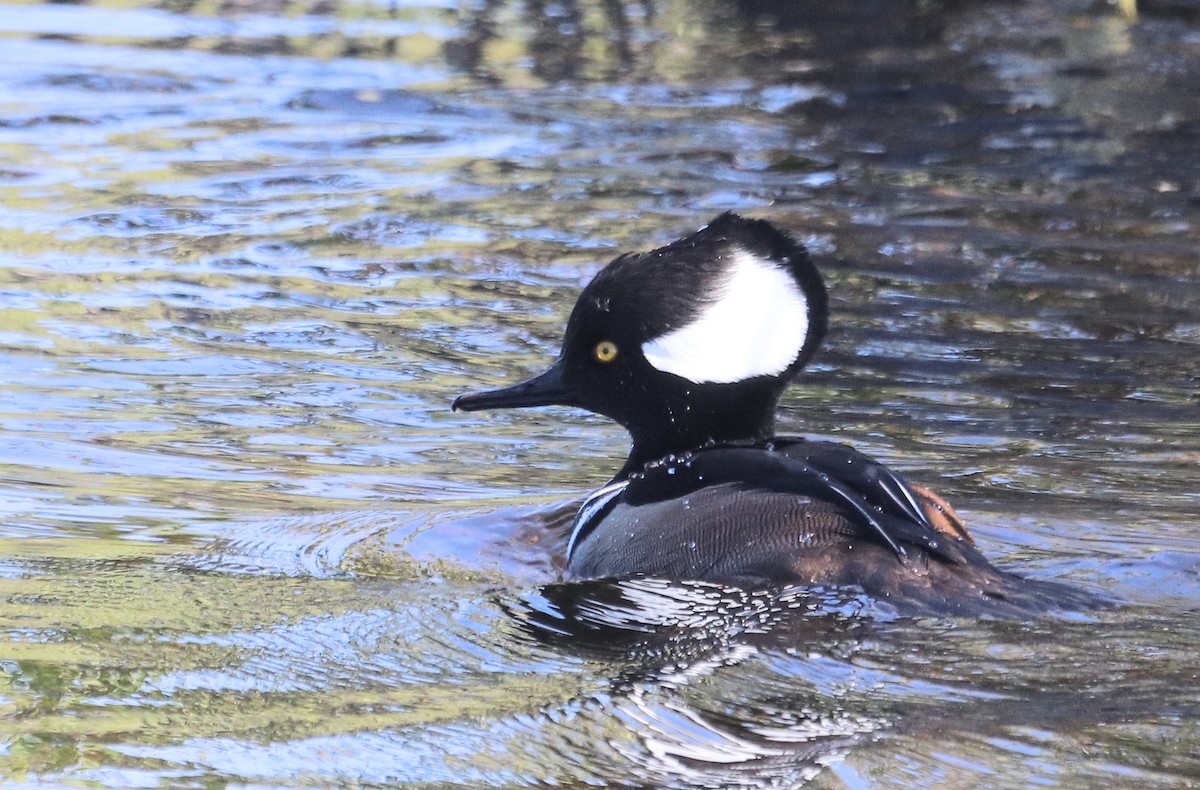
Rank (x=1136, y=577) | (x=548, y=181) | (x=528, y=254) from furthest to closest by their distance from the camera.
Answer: (x=548, y=181) → (x=528, y=254) → (x=1136, y=577)

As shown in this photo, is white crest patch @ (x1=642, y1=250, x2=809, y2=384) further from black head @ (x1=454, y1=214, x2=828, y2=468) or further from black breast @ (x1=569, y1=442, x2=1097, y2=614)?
black breast @ (x1=569, y1=442, x2=1097, y2=614)

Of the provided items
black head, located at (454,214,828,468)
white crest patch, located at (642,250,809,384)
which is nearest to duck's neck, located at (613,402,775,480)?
black head, located at (454,214,828,468)

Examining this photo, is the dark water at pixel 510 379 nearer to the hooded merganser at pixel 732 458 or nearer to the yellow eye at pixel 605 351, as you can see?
the hooded merganser at pixel 732 458

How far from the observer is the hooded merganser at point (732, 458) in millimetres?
4629

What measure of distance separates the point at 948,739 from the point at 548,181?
7.96 metres

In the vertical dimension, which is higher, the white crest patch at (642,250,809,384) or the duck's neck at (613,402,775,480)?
the white crest patch at (642,250,809,384)

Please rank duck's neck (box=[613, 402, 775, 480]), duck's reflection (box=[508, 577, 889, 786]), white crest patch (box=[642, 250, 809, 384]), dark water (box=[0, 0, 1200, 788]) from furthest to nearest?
duck's neck (box=[613, 402, 775, 480])
white crest patch (box=[642, 250, 809, 384])
dark water (box=[0, 0, 1200, 788])
duck's reflection (box=[508, 577, 889, 786])

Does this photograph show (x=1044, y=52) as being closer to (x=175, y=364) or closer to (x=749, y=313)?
(x=175, y=364)

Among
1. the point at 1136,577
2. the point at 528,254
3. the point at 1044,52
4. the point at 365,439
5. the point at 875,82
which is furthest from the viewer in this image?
the point at 1044,52

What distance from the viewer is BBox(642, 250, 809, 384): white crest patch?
512cm

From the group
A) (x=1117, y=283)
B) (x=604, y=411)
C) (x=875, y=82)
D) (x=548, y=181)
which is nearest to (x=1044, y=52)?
(x=875, y=82)

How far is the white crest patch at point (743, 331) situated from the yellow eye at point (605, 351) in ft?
0.45

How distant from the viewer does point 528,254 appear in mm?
9555

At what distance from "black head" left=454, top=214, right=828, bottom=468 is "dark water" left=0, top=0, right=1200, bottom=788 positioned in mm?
479
